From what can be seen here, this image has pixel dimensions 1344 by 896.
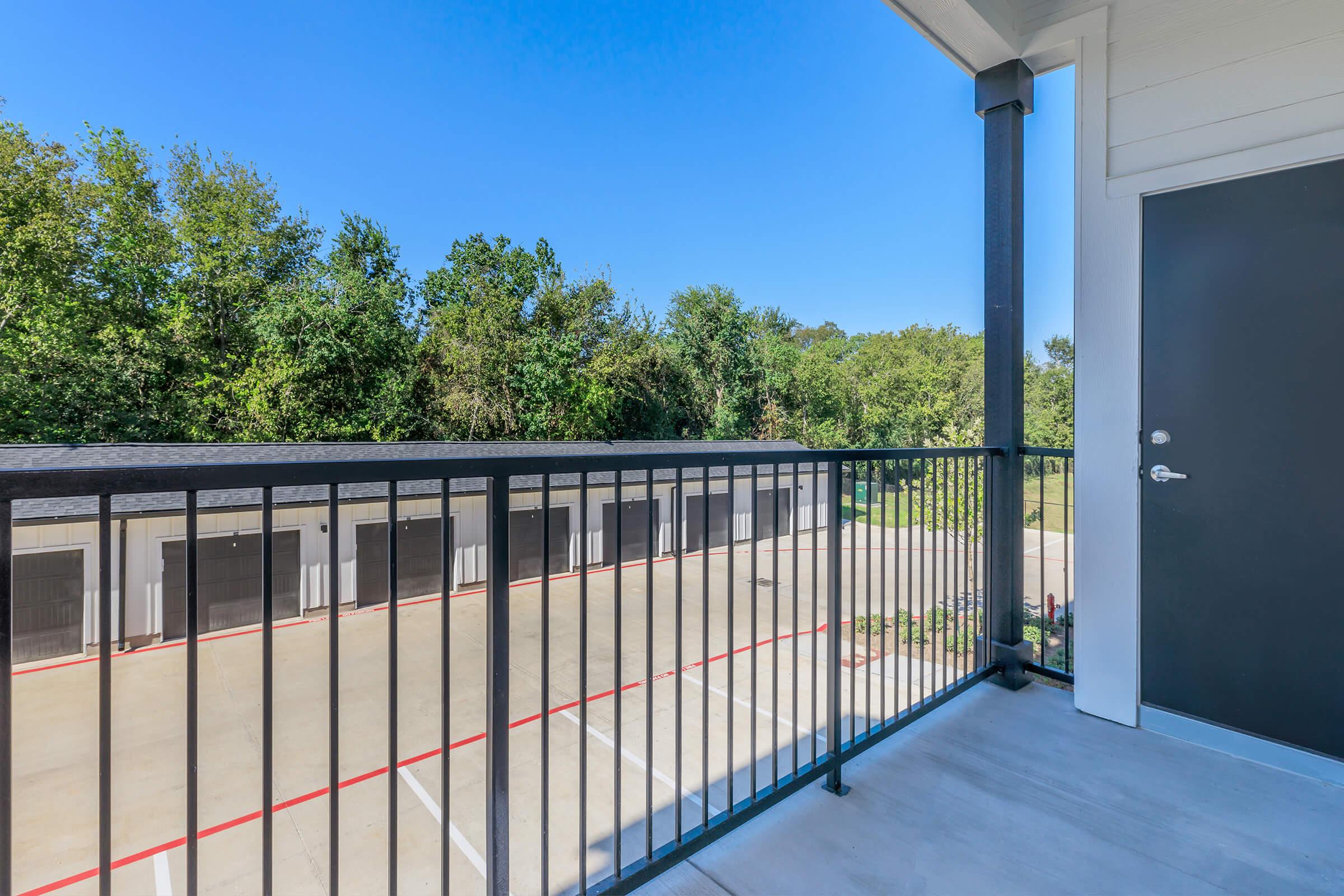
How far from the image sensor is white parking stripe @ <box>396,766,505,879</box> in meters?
3.06

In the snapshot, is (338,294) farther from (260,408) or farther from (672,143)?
(672,143)

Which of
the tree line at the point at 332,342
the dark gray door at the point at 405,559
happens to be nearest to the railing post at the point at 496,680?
the tree line at the point at 332,342

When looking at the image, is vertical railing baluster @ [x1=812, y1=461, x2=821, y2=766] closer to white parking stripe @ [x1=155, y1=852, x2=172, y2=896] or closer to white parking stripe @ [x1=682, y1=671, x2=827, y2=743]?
white parking stripe @ [x1=682, y1=671, x2=827, y2=743]

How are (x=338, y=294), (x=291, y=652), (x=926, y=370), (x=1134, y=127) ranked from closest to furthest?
(x=1134, y=127), (x=291, y=652), (x=338, y=294), (x=926, y=370)

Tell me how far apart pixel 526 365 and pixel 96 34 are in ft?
47.8

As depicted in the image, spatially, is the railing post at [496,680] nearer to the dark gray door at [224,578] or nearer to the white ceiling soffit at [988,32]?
the white ceiling soffit at [988,32]

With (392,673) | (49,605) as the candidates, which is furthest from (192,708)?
(49,605)

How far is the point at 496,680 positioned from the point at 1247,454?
7.44ft

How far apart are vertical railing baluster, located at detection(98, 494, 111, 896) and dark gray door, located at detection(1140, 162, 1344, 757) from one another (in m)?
2.61

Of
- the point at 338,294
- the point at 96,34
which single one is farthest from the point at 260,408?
the point at 96,34

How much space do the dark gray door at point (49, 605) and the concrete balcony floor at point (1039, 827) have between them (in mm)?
8655

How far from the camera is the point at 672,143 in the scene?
24.5 metres

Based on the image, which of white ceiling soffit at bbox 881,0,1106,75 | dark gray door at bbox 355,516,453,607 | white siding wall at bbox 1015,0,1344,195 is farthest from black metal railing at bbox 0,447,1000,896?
dark gray door at bbox 355,516,453,607

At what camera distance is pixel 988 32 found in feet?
6.90
